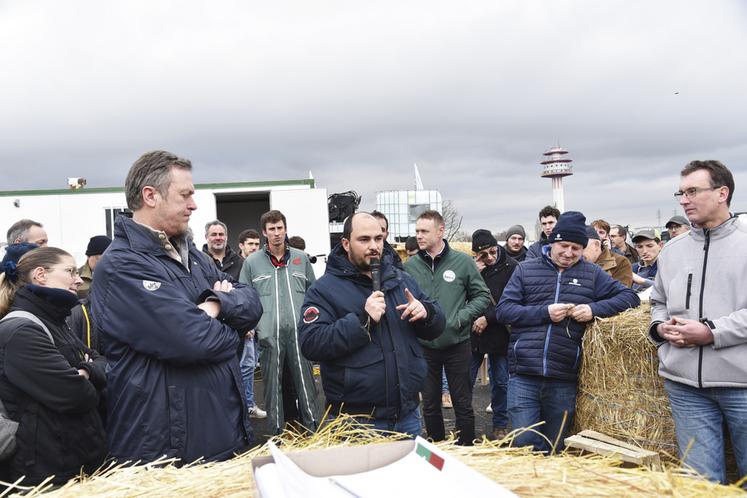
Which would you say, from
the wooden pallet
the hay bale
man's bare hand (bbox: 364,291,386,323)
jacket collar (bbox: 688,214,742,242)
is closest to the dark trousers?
the hay bale

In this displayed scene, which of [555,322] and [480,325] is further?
[480,325]

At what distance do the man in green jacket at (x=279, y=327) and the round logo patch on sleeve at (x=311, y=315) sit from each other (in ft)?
7.33

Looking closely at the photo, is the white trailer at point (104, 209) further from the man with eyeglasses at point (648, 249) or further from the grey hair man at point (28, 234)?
the grey hair man at point (28, 234)

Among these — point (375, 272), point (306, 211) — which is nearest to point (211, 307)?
point (375, 272)

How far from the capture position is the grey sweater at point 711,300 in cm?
318

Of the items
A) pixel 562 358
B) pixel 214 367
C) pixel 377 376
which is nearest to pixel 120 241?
pixel 214 367

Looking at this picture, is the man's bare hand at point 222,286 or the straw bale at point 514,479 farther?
the man's bare hand at point 222,286

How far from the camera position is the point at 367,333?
328cm

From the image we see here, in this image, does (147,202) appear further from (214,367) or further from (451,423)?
(451,423)

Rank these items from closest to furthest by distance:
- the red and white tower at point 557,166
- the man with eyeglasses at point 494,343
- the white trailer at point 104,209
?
the man with eyeglasses at point 494,343 → the white trailer at point 104,209 → the red and white tower at point 557,166

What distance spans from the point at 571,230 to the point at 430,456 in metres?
3.16

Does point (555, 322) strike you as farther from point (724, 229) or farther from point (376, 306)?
point (376, 306)

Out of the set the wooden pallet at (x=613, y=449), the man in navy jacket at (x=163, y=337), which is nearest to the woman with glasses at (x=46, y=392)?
the man in navy jacket at (x=163, y=337)

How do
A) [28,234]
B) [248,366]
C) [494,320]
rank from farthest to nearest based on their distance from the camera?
[248,366] → [494,320] → [28,234]
